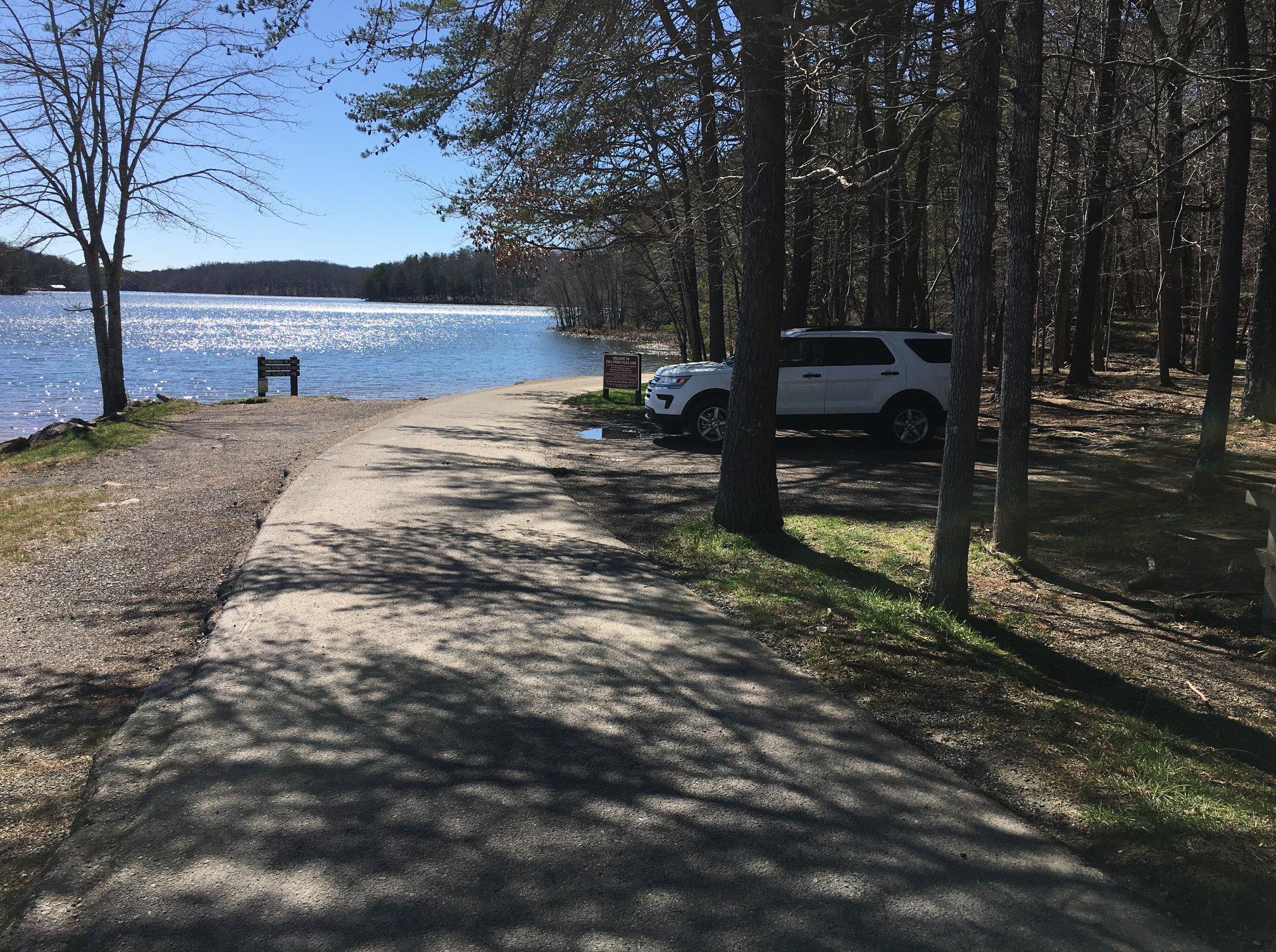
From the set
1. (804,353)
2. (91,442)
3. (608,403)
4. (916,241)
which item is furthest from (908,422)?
(91,442)

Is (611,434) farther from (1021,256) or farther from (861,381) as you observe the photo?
(1021,256)

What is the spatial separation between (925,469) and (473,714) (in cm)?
984

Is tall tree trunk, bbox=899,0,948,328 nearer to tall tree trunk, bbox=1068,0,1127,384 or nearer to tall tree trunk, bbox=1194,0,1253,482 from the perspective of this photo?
tall tree trunk, bbox=1068,0,1127,384

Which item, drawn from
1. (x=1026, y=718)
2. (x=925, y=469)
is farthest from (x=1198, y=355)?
(x=1026, y=718)

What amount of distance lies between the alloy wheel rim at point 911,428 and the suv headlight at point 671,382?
3459 millimetres

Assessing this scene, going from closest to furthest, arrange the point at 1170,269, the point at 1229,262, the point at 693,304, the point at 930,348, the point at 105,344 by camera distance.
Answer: the point at 1229,262, the point at 930,348, the point at 105,344, the point at 1170,269, the point at 693,304

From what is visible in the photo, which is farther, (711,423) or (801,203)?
(711,423)

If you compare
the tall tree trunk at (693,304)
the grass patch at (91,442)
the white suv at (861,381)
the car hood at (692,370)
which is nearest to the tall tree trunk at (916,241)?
the white suv at (861,381)

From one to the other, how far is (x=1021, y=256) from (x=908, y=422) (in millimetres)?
8149

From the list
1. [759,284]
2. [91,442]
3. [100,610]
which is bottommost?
A: [100,610]

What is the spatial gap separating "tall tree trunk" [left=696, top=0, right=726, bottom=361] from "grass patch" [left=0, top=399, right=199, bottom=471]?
10.1 meters

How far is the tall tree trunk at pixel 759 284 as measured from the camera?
827 cm

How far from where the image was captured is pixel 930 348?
1487 centimetres

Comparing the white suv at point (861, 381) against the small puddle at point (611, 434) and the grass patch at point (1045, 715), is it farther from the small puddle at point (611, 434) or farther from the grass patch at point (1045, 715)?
the grass patch at point (1045, 715)
